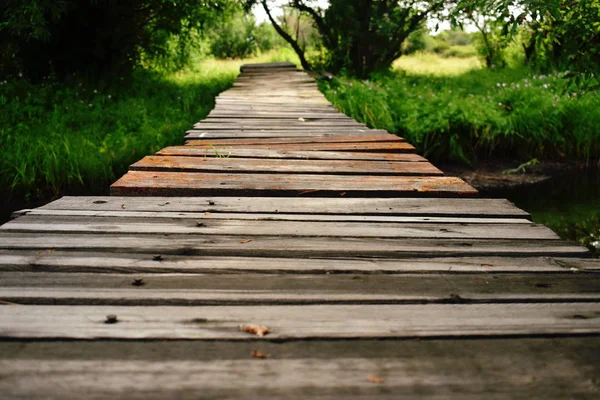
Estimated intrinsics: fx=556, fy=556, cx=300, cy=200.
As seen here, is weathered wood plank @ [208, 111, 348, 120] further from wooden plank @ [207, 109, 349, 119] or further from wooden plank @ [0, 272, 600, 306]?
wooden plank @ [0, 272, 600, 306]

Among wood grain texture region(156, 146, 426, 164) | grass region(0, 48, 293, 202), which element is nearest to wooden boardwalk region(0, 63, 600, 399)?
wood grain texture region(156, 146, 426, 164)

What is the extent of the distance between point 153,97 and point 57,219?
6.92 m

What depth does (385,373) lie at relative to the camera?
1.08 metres

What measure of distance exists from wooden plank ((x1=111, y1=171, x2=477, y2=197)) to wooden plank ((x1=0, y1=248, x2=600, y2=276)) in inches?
33.7

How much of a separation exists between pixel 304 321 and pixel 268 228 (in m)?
0.76

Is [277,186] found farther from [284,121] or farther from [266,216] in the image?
[284,121]

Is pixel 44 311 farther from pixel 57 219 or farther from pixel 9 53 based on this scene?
pixel 9 53

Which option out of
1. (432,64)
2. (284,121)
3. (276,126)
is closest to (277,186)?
(276,126)

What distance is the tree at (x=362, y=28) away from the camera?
11.3 metres

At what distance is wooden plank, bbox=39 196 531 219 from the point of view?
89.3 inches

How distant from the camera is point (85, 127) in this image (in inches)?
267

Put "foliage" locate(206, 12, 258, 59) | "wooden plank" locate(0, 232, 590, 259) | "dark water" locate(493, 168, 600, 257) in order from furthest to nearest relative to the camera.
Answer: "foliage" locate(206, 12, 258, 59), "dark water" locate(493, 168, 600, 257), "wooden plank" locate(0, 232, 590, 259)

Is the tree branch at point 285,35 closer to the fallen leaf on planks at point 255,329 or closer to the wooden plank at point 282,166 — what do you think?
the wooden plank at point 282,166

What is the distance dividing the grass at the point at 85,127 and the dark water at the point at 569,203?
12.8 ft
